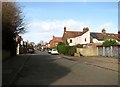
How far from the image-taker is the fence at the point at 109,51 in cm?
4922

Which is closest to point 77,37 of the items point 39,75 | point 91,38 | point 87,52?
point 91,38

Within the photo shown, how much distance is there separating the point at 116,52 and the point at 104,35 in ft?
155

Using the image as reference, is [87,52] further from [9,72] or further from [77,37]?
[9,72]

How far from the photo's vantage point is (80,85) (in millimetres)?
13141

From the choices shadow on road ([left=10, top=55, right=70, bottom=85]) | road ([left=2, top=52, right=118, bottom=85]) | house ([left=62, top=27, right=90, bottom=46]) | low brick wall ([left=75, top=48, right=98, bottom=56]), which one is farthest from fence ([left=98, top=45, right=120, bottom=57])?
house ([left=62, top=27, right=90, bottom=46])

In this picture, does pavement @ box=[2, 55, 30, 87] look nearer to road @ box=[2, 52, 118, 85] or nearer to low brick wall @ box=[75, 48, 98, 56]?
road @ box=[2, 52, 118, 85]

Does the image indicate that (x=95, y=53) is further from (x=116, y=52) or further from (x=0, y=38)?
(x=0, y=38)

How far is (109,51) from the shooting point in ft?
172

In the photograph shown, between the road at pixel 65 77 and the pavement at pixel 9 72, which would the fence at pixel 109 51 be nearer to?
the pavement at pixel 9 72

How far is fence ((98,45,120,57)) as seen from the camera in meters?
49.2

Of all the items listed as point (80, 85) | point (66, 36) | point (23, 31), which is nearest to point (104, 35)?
point (66, 36)

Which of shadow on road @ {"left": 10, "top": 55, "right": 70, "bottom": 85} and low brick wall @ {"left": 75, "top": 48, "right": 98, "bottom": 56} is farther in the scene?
low brick wall @ {"left": 75, "top": 48, "right": 98, "bottom": 56}

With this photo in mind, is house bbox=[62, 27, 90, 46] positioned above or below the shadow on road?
above

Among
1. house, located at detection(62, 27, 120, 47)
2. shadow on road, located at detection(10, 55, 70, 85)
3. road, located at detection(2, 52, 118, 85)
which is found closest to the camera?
road, located at detection(2, 52, 118, 85)
